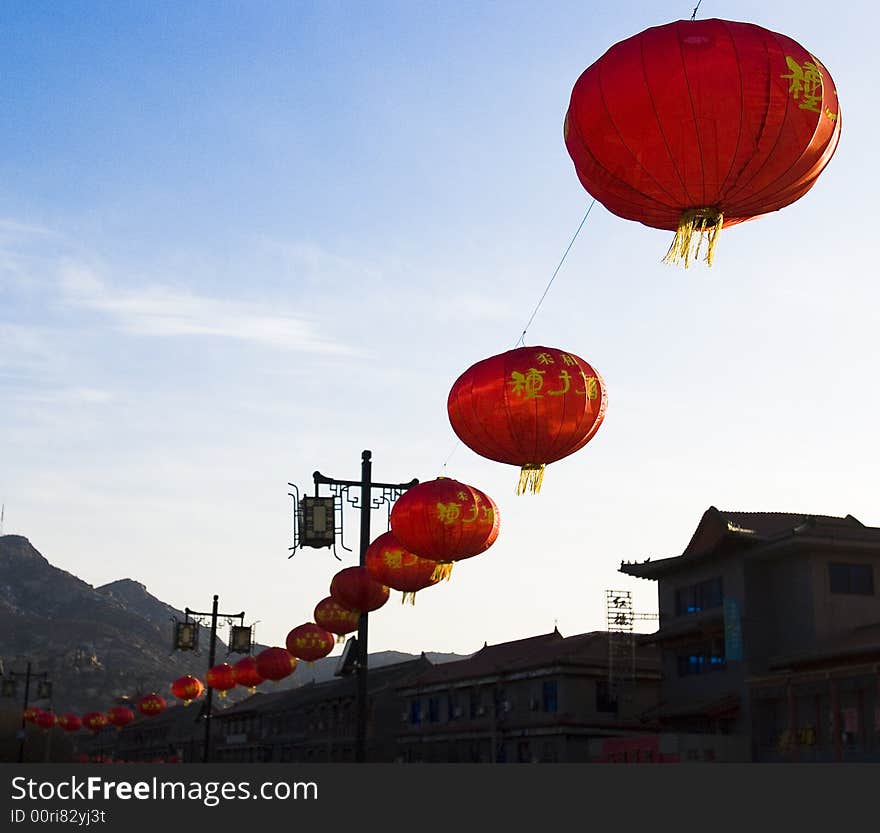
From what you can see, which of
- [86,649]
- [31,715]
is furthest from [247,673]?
[86,649]

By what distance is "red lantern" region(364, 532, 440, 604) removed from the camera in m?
19.9

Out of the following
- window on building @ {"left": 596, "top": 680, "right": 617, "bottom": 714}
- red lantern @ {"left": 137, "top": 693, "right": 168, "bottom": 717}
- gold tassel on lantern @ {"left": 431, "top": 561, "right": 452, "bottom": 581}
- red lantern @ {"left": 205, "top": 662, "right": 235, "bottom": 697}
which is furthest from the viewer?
red lantern @ {"left": 137, "top": 693, "right": 168, "bottom": 717}

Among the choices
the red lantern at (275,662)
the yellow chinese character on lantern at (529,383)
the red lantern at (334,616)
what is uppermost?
the yellow chinese character on lantern at (529,383)

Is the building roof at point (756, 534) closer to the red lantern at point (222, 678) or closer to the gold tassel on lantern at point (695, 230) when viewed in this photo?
the red lantern at point (222, 678)

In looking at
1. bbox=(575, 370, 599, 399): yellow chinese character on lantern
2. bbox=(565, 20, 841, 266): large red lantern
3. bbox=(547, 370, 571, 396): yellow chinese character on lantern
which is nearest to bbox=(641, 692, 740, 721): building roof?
bbox=(575, 370, 599, 399): yellow chinese character on lantern

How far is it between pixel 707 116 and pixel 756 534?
79.8 feet

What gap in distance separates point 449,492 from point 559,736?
69.1ft

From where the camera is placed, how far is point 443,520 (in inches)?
681

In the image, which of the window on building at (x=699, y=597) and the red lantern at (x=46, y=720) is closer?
the window on building at (x=699, y=597)

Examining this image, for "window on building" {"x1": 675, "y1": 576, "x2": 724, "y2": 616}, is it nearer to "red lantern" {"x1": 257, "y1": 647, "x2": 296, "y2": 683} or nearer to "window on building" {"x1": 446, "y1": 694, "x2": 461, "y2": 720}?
"window on building" {"x1": 446, "y1": 694, "x2": 461, "y2": 720}

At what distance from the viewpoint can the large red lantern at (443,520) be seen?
56.9ft

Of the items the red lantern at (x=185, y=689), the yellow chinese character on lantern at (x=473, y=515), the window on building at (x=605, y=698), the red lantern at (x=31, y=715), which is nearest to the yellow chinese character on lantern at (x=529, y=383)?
the yellow chinese character on lantern at (x=473, y=515)

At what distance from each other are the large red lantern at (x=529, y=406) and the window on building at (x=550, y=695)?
79.4 ft

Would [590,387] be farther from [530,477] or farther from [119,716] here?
[119,716]
